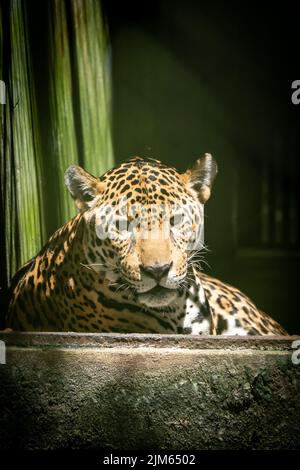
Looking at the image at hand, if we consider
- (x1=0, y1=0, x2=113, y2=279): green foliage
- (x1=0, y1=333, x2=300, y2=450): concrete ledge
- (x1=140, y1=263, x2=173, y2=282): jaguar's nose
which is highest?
(x1=0, y1=0, x2=113, y2=279): green foliage

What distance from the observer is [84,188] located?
13.5 ft

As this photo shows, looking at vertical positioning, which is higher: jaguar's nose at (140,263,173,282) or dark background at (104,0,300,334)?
dark background at (104,0,300,334)

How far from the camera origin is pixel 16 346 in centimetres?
342

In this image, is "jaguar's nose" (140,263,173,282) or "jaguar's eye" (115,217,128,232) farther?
"jaguar's eye" (115,217,128,232)

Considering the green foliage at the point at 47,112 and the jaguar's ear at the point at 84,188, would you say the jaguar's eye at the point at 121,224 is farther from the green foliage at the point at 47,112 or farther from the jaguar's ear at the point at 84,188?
the green foliage at the point at 47,112

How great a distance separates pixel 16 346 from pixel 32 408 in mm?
283

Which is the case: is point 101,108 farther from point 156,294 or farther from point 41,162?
point 156,294

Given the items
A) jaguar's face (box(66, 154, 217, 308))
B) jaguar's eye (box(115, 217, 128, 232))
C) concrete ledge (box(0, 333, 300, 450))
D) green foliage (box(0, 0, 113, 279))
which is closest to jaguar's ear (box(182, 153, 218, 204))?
jaguar's face (box(66, 154, 217, 308))

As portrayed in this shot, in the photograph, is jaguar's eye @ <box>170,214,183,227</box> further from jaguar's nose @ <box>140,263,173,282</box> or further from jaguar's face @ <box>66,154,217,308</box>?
jaguar's nose @ <box>140,263,173,282</box>

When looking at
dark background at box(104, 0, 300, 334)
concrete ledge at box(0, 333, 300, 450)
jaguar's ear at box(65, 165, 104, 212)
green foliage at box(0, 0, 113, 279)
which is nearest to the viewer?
A: concrete ledge at box(0, 333, 300, 450)

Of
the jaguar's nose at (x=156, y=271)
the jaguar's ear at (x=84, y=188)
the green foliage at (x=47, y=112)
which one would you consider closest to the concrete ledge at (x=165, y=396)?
the jaguar's nose at (x=156, y=271)

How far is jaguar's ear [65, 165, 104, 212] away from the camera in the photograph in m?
4.07

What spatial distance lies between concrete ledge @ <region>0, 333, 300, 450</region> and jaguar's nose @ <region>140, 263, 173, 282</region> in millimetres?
429

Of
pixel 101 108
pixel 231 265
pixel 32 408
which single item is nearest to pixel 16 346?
pixel 32 408
